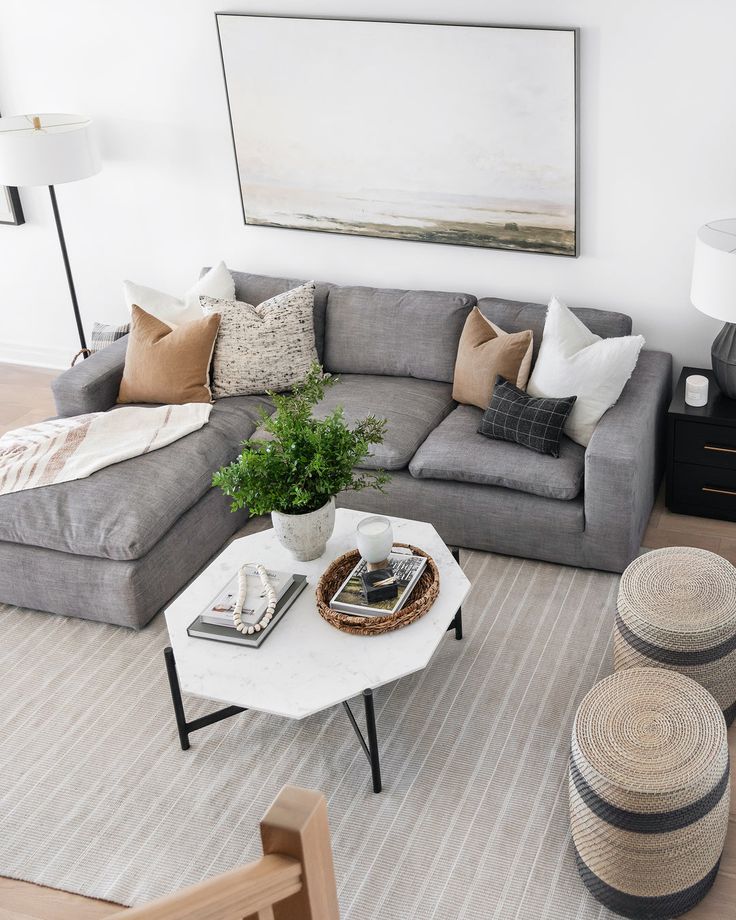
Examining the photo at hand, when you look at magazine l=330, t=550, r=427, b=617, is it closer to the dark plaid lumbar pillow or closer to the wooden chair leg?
the dark plaid lumbar pillow

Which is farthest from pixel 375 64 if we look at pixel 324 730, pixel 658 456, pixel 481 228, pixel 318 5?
pixel 324 730

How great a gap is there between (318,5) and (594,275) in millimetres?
1601

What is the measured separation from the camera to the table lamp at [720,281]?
333 centimetres

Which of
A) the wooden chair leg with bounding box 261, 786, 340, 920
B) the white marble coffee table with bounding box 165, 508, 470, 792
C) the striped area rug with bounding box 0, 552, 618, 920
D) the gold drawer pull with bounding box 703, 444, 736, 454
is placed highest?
the wooden chair leg with bounding box 261, 786, 340, 920

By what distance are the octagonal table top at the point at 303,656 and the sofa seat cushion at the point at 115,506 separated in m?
0.44

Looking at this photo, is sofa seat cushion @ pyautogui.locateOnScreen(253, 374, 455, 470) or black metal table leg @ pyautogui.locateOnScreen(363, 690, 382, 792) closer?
black metal table leg @ pyautogui.locateOnScreen(363, 690, 382, 792)

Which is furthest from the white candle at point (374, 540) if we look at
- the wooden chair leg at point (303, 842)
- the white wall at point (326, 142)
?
the wooden chair leg at point (303, 842)

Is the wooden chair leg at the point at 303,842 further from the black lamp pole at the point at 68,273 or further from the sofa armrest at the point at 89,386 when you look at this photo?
the black lamp pole at the point at 68,273

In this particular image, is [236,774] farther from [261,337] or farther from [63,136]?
[63,136]

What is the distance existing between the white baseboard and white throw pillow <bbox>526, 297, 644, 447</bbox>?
2.91 m

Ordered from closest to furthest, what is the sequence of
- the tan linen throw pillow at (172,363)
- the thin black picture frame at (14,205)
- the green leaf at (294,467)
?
the green leaf at (294,467)
the tan linen throw pillow at (172,363)
the thin black picture frame at (14,205)

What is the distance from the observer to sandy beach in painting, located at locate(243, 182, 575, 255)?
13.4ft

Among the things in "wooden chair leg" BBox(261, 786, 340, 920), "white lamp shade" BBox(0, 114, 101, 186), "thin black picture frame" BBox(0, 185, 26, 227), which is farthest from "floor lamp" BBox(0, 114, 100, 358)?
"wooden chair leg" BBox(261, 786, 340, 920)

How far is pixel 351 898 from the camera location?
8.41 ft
